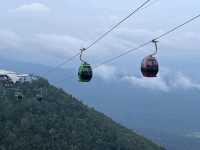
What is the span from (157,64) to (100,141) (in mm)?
110663

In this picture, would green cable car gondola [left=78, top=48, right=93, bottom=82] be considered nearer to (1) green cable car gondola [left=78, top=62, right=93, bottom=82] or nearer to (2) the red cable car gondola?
(1) green cable car gondola [left=78, top=62, right=93, bottom=82]

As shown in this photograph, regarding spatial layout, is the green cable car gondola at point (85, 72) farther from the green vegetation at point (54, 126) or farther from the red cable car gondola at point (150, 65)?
the green vegetation at point (54, 126)

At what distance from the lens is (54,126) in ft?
417

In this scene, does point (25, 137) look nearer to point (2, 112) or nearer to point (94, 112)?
point (2, 112)

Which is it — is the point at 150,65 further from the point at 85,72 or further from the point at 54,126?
the point at 54,126

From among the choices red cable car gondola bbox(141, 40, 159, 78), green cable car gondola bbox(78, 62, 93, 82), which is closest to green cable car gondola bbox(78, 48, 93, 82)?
green cable car gondola bbox(78, 62, 93, 82)

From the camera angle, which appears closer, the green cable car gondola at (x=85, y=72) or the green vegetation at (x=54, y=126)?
the green cable car gondola at (x=85, y=72)

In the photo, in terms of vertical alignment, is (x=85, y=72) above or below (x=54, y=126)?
above

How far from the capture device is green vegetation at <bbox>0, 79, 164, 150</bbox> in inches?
4680

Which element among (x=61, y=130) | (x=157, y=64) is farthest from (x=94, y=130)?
(x=157, y=64)

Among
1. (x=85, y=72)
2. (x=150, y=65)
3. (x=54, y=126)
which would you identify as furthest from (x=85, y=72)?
(x=54, y=126)

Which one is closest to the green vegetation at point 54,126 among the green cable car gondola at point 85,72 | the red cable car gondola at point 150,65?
the green cable car gondola at point 85,72

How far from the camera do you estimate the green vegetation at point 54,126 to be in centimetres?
11888

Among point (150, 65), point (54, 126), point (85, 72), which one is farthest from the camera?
point (54, 126)
